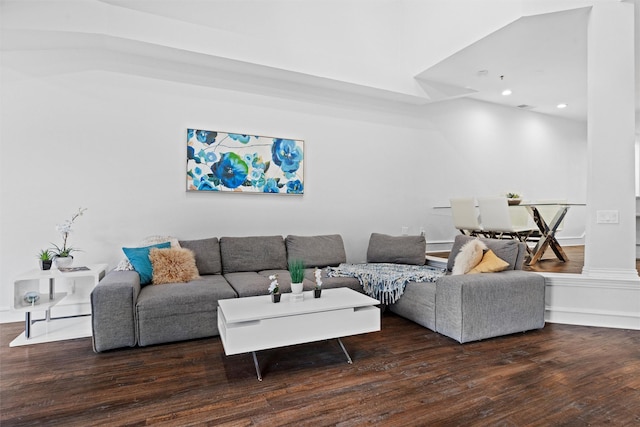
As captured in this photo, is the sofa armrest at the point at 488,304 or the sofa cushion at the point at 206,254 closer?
the sofa armrest at the point at 488,304

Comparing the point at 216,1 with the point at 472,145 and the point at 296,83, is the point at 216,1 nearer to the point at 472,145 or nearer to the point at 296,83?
the point at 296,83

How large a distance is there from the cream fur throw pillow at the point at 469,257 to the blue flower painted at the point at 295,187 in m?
2.22

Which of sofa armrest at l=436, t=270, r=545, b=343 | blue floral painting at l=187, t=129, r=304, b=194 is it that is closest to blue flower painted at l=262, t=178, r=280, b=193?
blue floral painting at l=187, t=129, r=304, b=194

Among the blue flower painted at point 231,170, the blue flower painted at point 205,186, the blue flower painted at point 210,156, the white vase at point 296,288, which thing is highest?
the blue flower painted at point 210,156

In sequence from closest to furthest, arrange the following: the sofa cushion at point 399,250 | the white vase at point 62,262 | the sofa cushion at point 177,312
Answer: the sofa cushion at point 177,312 → the white vase at point 62,262 → the sofa cushion at point 399,250

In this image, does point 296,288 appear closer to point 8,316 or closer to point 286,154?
point 286,154

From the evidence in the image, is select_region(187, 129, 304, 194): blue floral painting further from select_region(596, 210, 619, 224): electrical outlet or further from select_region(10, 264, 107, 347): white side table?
select_region(596, 210, 619, 224): electrical outlet

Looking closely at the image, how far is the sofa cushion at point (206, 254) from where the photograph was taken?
3900 millimetres

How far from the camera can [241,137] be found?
4430mm

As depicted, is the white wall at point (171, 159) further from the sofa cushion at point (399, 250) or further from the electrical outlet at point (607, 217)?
the electrical outlet at point (607, 217)

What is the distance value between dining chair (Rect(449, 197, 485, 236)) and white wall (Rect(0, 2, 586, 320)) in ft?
1.73

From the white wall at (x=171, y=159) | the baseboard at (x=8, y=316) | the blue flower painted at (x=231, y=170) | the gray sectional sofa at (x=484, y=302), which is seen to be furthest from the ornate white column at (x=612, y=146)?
the baseboard at (x=8, y=316)

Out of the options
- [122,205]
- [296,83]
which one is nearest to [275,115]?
[296,83]

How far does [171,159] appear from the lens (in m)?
4.14
